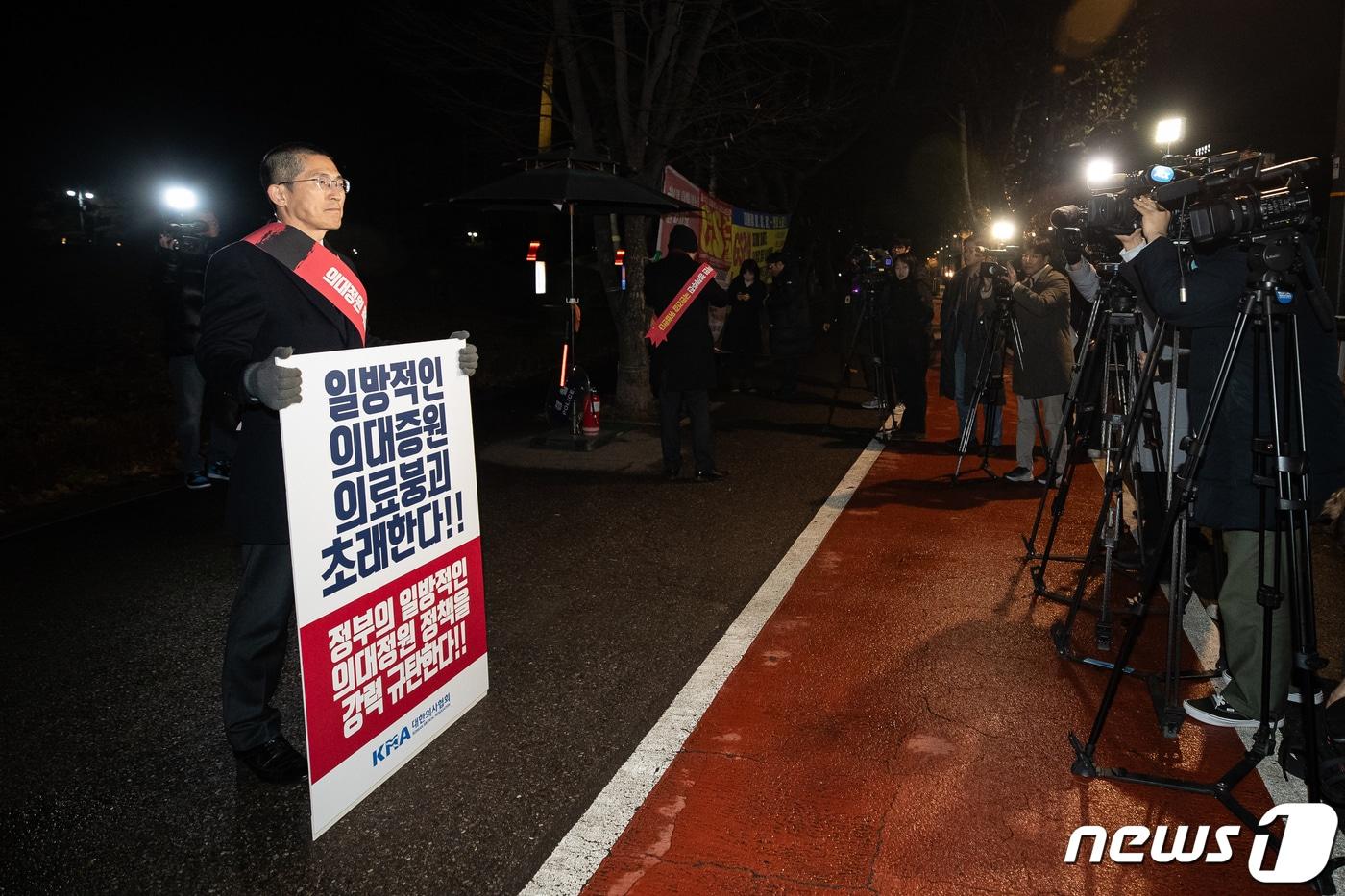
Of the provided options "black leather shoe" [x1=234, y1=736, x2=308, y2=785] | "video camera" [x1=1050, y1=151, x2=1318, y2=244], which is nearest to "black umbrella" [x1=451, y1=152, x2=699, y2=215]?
"video camera" [x1=1050, y1=151, x2=1318, y2=244]

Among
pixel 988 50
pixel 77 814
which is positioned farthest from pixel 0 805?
pixel 988 50

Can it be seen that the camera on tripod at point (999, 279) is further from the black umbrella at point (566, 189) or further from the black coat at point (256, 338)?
the black coat at point (256, 338)

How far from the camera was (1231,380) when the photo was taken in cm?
363

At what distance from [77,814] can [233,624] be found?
2.48ft

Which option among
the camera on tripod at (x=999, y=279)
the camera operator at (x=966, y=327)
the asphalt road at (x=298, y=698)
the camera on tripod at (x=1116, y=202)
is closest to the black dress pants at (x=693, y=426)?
the asphalt road at (x=298, y=698)

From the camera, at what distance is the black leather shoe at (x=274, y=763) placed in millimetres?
3398

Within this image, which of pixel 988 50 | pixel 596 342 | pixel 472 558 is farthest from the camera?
pixel 988 50

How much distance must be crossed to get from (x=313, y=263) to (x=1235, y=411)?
3.28m

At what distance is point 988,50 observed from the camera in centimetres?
2831

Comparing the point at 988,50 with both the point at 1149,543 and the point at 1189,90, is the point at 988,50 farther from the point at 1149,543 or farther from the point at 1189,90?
the point at 1149,543

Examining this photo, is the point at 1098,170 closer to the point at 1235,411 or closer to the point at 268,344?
the point at 1235,411

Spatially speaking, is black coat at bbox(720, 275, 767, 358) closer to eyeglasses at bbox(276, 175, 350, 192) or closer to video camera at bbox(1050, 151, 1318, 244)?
video camera at bbox(1050, 151, 1318, 244)

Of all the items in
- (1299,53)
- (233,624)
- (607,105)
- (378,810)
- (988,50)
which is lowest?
(378,810)

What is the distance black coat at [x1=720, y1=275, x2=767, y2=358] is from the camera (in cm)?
1473
